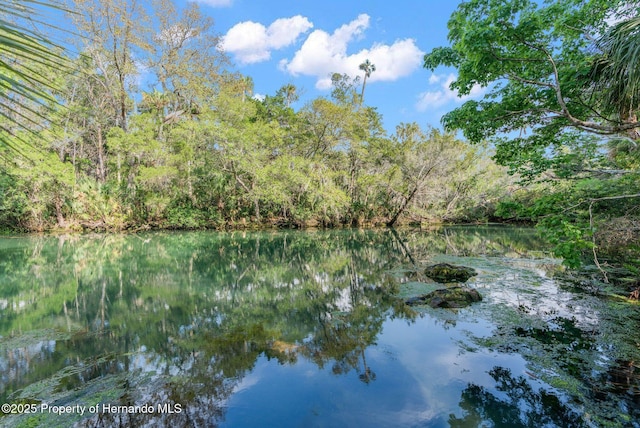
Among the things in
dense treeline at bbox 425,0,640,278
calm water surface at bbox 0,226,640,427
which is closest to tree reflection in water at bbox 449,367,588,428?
calm water surface at bbox 0,226,640,427

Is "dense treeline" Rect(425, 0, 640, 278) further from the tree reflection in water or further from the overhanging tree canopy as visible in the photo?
the tree reflection in water

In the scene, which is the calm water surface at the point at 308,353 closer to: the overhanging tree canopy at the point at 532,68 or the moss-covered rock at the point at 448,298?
the moss-covered rock at the point at 448,298

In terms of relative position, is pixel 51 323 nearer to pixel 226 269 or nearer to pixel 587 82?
pixel 226 269

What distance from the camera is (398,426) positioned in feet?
9.78

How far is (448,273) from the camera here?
8.38 meters

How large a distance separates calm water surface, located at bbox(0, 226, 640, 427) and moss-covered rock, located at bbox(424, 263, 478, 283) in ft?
1.14

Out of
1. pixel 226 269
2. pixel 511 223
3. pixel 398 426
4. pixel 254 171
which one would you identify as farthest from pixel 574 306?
pixel 511 223

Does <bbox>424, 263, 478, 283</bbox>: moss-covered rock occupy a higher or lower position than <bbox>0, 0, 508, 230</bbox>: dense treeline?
lower

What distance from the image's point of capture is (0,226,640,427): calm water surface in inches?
123

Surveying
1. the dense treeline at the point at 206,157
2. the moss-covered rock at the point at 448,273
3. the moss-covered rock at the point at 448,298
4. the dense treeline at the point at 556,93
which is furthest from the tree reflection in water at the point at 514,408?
the dense treeline at the point at 206,157

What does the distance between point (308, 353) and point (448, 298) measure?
129 inches

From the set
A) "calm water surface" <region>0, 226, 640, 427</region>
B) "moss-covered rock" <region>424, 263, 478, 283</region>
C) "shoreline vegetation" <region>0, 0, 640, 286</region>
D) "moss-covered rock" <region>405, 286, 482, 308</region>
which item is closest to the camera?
"calm water surface" <region>0, 226, 640, 427</region>

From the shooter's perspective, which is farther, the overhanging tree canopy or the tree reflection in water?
the overhanging tree canopy

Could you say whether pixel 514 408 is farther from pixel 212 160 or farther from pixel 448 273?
pixel 212 160
